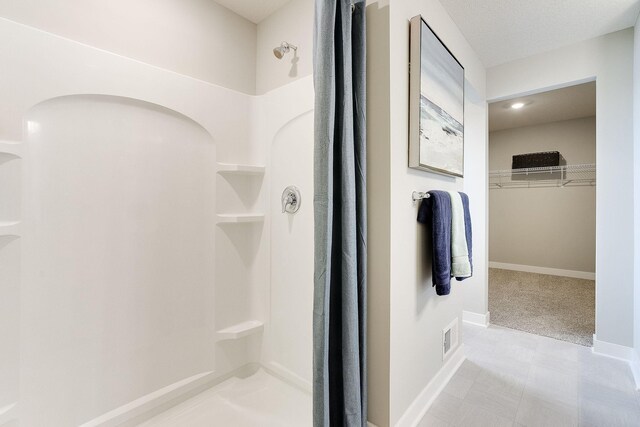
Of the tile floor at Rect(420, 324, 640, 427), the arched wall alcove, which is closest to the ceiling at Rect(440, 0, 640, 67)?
the arched wall alcove

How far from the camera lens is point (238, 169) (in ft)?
5.82

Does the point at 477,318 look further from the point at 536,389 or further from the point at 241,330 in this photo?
the point at 241,330

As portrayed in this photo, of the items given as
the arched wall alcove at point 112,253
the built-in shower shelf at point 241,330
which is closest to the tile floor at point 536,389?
the built-in shower shelf at point 241,330

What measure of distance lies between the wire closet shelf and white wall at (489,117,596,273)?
0.08 metres

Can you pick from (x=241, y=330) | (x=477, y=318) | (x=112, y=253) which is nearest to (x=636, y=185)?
(x=477, y=318)

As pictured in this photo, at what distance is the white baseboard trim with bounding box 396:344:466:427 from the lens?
1.42 metres

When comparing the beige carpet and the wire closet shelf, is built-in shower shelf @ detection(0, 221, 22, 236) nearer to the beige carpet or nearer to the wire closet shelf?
the beige carpet

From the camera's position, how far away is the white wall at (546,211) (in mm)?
Result: 4227

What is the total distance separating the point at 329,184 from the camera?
1158 millimetres

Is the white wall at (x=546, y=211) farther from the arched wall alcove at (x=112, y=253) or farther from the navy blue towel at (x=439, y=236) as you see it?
the arched wall alcove at (x=112, y=253)

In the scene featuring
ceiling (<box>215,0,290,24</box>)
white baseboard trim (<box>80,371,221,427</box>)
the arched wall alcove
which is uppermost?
ceiling (<box>215,0,290,24</box>)

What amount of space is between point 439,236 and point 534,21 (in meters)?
1.65

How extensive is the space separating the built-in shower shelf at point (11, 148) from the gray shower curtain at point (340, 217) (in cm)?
118

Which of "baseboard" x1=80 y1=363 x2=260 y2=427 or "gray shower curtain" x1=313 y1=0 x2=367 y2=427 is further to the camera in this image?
"baseboard" x1=80 y1=363 x2=260 y2=427
